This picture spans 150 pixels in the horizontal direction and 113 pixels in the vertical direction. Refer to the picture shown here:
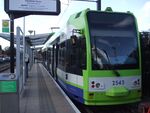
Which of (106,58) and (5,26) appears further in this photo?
(5,26)

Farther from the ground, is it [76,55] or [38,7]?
[38,7]

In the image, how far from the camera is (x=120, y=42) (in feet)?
41.9

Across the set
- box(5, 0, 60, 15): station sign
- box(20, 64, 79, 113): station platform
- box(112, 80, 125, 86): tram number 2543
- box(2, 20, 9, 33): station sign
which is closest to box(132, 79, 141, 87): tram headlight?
box(112, 80, 125, 86): tram number 2543

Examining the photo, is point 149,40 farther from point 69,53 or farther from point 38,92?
point 38,92

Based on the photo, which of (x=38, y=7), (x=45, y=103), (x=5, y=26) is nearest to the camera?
(x=45, y=103)

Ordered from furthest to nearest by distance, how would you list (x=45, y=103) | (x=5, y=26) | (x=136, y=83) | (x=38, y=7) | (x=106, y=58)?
(x=38, y=7) → (x=5, y=26) → (x=45, y=103) → (x=136, y=83) → (x=106, y=58)

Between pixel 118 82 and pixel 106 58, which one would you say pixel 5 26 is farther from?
pixel 118 82

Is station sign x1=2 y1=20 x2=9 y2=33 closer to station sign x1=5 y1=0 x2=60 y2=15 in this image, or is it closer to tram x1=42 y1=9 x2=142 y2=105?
station sign x1=5 y1=0 x2=60 y2=15

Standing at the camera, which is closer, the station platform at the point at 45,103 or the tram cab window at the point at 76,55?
the station platform at the point at 45,103

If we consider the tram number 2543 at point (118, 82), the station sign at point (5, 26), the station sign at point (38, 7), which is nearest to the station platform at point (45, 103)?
the tram number 2543 at point (118, 82)

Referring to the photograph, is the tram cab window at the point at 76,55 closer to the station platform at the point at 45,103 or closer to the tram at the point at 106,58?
the tram at the point at 106,58

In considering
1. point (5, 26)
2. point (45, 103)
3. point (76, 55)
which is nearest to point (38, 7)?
point (5, 26)

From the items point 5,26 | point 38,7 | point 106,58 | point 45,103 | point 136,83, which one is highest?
point 38,7

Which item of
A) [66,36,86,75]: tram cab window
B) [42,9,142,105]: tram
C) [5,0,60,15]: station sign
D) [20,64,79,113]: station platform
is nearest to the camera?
[20,64,79,113]: station platform
